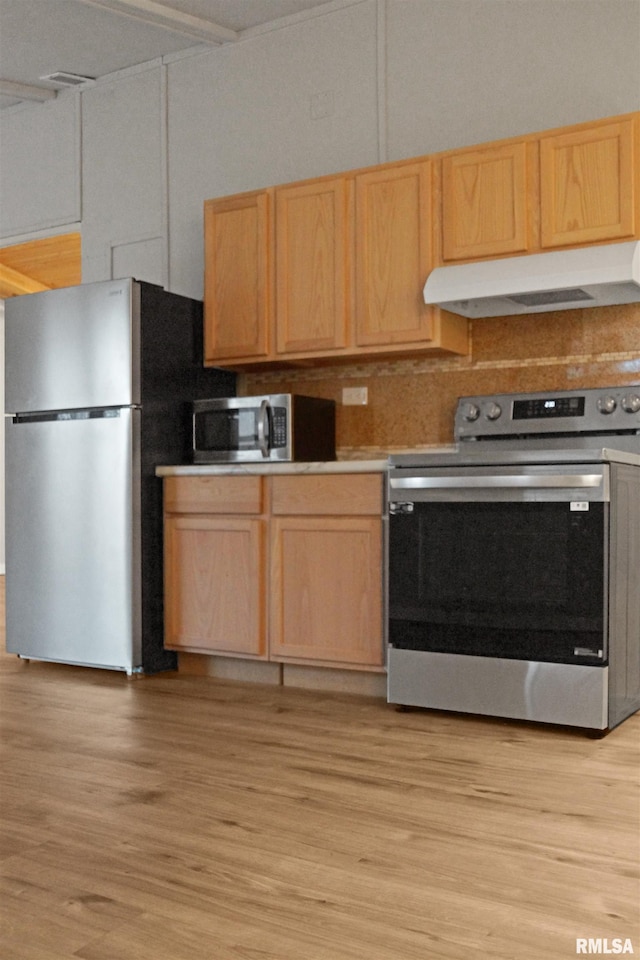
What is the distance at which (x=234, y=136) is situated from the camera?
15.9ft

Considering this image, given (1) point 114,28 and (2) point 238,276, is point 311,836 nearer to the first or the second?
(2) point 238,276

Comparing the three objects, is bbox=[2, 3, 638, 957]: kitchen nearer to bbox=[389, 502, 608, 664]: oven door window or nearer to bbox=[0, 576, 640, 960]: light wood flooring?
bbox=[389, 502, 608, 664]: oven door window

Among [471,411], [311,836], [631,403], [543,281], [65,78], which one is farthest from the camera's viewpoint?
[65,78]

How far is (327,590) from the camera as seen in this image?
3.73 metres

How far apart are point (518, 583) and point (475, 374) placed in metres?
1.18

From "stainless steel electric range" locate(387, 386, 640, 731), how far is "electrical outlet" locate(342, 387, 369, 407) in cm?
97

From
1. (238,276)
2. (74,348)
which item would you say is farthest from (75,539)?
(238,276)

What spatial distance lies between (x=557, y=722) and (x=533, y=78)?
8.19 feet

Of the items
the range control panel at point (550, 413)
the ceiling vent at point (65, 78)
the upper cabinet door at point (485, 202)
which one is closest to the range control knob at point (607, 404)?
the range control panel at point (550, 413)

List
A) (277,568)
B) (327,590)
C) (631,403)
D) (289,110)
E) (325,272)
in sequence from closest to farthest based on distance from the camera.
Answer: (631,403) < (327,590) < (277,568) < (325,272) < (289,110)

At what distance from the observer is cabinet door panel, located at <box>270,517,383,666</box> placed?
11.9ft

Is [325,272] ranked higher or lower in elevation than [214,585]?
higher

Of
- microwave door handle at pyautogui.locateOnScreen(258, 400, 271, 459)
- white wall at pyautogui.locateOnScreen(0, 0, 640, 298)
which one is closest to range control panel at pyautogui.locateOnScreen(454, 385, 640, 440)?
microwave door handle at pyautogui.locateOnScreen(258, 400, 271, 459)

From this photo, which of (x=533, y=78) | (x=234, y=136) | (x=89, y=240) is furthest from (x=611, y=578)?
(x=89, y=240)
